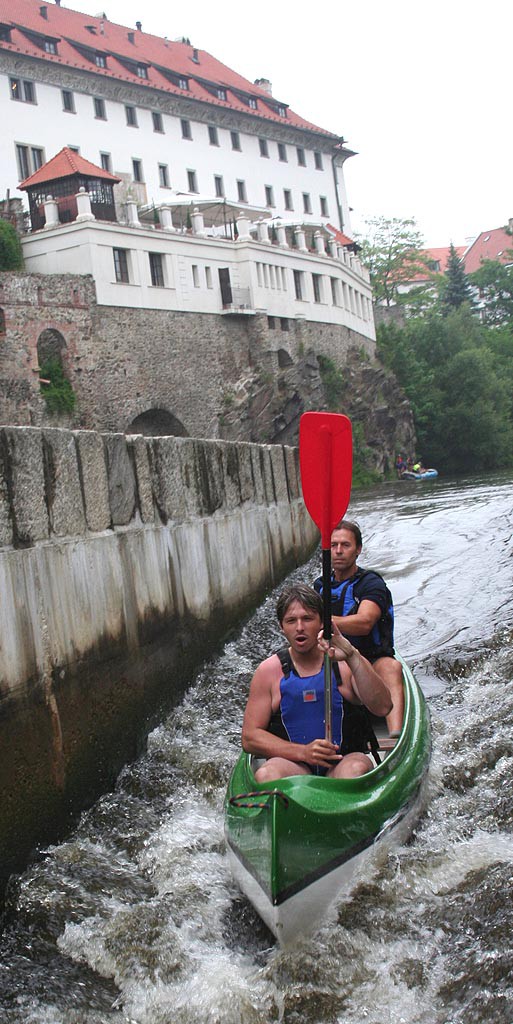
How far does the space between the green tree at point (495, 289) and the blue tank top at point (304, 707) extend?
8379 cm

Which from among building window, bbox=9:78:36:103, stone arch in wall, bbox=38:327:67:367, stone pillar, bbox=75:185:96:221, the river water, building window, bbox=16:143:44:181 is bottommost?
the river water

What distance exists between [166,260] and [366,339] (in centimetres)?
1795

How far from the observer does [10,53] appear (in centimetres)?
4428

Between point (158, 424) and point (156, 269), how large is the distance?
18.7 ft

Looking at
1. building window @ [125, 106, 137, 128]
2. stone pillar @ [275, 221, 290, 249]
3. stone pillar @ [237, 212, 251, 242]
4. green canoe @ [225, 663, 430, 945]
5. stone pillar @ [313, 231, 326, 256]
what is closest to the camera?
green canoe @ [225, 663, 430, 945]

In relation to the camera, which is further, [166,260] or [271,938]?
[166,260]

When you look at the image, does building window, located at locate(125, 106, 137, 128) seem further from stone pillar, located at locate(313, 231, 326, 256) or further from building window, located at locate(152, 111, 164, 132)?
stone pillar, located at locate(313, 231, 326, 256)

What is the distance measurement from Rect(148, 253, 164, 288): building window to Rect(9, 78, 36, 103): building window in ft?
31.1

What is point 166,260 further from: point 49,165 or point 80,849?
point 80,849

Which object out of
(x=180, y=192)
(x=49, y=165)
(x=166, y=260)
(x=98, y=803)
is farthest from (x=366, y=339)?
(x=98, y=803)

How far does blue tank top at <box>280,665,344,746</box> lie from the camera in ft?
19.3

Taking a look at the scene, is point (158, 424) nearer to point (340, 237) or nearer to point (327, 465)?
point (340, 237)

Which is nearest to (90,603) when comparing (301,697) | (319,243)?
(301,697)

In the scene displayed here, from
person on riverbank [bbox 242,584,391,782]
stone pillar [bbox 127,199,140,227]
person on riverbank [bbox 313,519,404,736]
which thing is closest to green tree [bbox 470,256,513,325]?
stone pillar [bbox 127,199,140,227]
